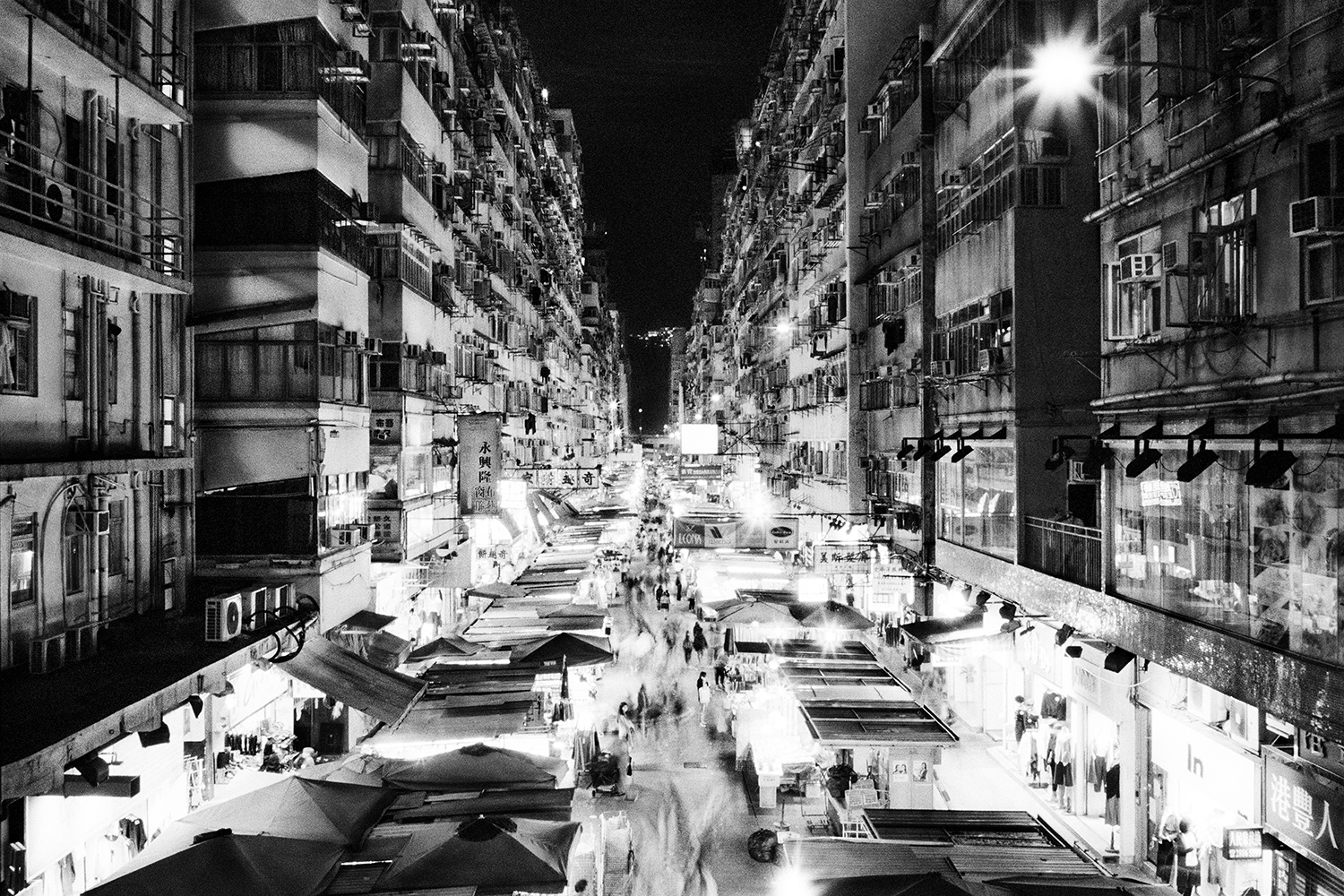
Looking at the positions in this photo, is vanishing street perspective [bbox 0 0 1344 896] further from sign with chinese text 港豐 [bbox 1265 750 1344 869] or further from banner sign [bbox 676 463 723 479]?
banner sign [bbox 676 463 723 479]

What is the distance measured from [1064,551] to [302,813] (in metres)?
12.8

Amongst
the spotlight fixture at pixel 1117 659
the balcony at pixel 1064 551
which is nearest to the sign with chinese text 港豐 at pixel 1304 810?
the spotlight fixture at pixel 1117 659

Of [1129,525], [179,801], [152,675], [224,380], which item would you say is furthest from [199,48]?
[1129,525]

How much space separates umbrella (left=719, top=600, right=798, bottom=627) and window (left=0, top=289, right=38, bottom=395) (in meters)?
15.5

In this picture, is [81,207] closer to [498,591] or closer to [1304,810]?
[498,591]

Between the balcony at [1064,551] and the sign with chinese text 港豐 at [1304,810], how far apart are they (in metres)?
4.09

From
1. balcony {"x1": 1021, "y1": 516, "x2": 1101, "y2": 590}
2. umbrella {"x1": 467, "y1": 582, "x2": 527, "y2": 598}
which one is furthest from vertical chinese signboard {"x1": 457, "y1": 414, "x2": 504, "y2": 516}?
balcony {"x1": 1021, "y1": 516, "x2": 1101, "y2": 590}

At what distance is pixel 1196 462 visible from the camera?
1203 centimetres

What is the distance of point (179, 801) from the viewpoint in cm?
1569

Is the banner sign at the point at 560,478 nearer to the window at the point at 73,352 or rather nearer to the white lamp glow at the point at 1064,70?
the white lamp glow at the point at 1064,70

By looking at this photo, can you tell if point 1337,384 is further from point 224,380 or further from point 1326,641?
point 224,380

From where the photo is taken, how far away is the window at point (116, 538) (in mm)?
14270

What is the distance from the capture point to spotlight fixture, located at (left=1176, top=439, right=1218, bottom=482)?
12.0 metres

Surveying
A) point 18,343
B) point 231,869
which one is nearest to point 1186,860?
point 231,869
